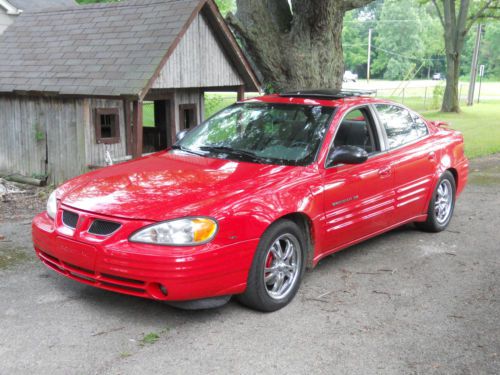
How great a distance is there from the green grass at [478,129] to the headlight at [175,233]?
1085 centimetres

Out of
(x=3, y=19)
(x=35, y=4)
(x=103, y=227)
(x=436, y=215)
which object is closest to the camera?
(x=103, y=227)

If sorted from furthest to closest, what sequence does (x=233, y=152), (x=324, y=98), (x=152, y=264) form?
(x=324, y=98) → (x=233, y=152) → (x=152, y=264)

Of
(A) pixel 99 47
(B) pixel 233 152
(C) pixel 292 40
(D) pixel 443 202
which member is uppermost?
(C) pixel 292 40

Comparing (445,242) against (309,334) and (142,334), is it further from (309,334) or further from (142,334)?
(142,334)

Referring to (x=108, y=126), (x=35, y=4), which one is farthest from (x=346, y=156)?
(x=35, y=4)

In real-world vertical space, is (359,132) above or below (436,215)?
above

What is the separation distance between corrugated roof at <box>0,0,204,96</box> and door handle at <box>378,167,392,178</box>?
180 inches

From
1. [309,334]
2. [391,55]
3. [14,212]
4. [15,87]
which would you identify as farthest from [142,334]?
[391,55]

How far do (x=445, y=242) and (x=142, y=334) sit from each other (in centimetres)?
378

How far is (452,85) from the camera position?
28766 mm

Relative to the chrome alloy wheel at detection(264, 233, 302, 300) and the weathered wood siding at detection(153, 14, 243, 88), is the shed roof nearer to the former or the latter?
the weathered wood siding at detection(153, 14, 243, 88)

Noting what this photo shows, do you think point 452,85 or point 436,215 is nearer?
point 436,215

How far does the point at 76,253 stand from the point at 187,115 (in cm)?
781

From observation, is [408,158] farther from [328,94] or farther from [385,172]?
[328,94]
